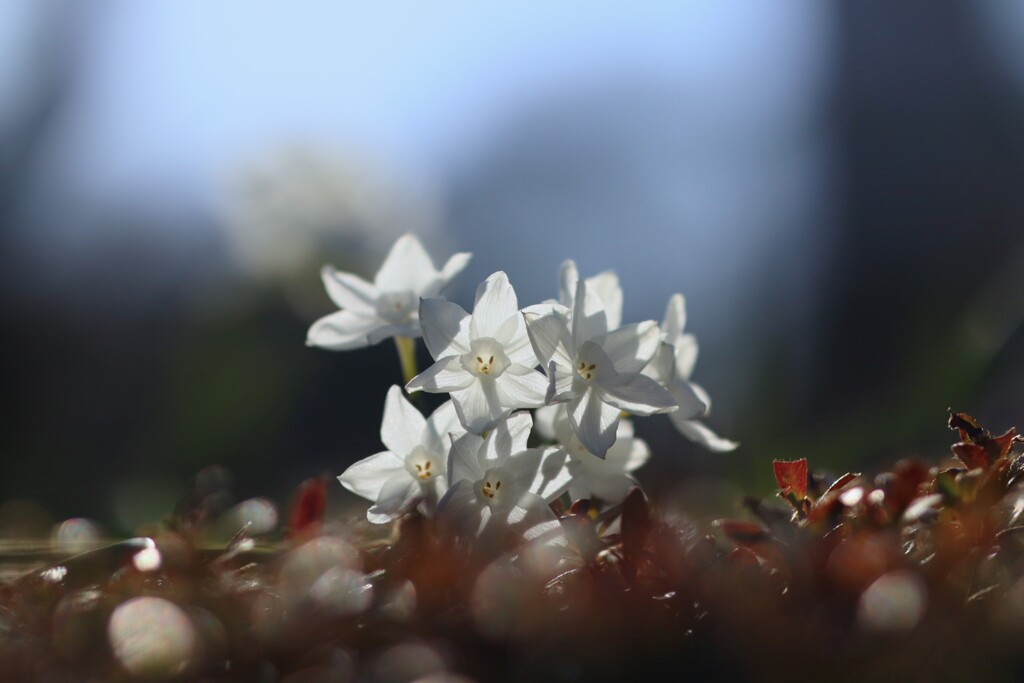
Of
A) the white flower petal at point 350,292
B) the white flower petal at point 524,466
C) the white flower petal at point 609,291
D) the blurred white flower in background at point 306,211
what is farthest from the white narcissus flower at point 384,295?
the blurred white flower in background at point 306,211

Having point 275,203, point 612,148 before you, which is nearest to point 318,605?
point 275,203

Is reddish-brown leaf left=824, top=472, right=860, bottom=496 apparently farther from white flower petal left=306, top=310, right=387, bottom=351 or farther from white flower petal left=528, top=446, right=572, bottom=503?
white flower petal left=306, top=310, right=387, bottom=351

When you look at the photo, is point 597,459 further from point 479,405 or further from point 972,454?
point 972,454

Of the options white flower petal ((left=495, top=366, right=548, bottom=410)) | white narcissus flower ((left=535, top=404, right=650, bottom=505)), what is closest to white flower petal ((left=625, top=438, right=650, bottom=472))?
white narcissus flower ((left=535, top=404, right=650, bottom=505))

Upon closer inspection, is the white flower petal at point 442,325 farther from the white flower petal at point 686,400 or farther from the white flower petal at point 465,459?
the white flower petal at point 686,400

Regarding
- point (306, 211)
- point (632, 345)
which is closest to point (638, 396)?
point (632, 345)

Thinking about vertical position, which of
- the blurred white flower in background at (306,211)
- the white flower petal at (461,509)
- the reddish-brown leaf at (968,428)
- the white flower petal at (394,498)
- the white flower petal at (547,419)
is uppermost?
the blurred white flower in background at (306,211)
